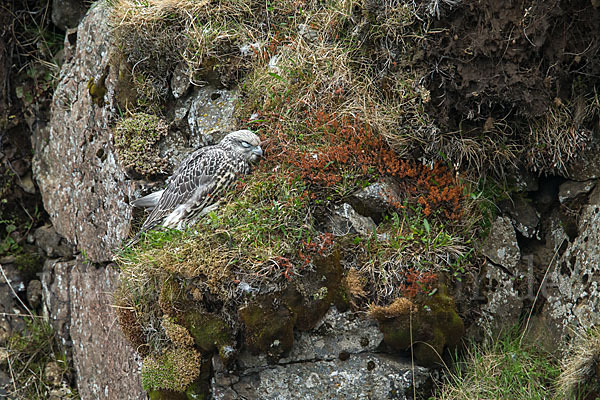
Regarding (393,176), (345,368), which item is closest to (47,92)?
(393,176)

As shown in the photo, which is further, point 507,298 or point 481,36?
point 507,298

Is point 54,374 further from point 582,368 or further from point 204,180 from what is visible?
point 582,368

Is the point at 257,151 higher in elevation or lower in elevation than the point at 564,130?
lower

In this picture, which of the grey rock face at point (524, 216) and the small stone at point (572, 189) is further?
the grey rock face at point (524, 216)

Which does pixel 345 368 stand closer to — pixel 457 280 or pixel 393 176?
pixel 457 280

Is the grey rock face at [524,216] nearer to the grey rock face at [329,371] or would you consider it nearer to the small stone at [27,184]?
the grey rock face at [329,371]

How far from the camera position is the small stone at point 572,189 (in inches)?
205

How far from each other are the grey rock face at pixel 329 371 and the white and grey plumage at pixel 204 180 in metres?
1.35

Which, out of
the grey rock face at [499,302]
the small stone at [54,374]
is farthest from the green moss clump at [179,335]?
the small stone at [54,374]

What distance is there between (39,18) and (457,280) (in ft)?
21.3

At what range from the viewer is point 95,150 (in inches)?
263

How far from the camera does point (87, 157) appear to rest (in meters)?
6.82

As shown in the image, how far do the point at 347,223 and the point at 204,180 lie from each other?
1302 mm

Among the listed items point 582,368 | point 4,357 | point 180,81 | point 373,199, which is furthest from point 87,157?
point 582,368
